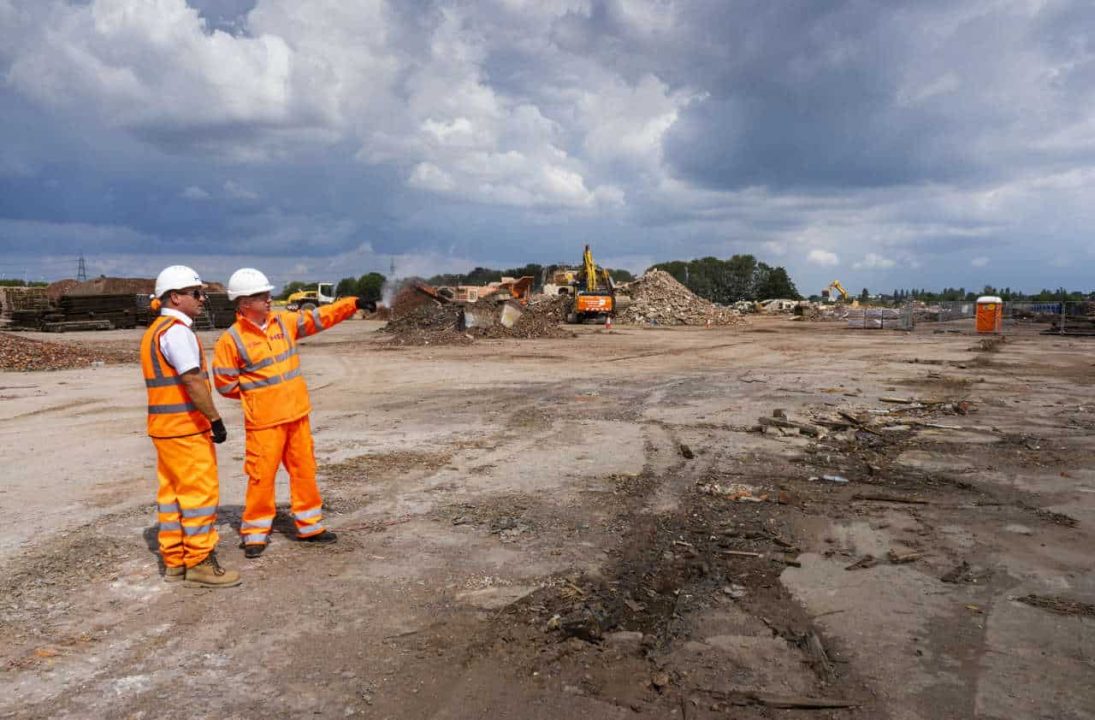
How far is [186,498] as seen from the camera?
4.43m

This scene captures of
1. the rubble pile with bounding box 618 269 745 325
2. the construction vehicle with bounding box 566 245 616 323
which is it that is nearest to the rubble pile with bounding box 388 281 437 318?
the construction vehicle with bounding box 566 245 616 323

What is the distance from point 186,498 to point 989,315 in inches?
1317

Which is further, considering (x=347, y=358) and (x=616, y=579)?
(x=347, y=358)

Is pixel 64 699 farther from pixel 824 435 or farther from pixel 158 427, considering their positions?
pixel 824 435

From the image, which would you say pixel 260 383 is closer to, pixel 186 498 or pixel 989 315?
pixel 186 498

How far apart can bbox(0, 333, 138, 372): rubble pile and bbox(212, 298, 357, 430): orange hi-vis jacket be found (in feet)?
49.8

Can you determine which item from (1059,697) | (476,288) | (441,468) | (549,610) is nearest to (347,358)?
(441,468)

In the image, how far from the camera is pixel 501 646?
12.0 ft

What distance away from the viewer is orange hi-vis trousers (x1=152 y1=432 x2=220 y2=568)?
4.40 metres

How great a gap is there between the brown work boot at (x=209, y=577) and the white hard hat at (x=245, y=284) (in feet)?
5.62

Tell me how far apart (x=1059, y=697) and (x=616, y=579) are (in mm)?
2254

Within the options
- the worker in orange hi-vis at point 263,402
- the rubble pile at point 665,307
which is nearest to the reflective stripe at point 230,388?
the worker in orange hi-vis at point 263,402

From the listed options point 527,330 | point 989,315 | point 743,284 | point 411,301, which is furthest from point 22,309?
point 743,284

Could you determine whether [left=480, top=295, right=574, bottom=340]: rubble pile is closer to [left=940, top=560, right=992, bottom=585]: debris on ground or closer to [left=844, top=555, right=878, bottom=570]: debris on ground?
[left=844, top=555, right=878, bottom=570]: debris on ground
